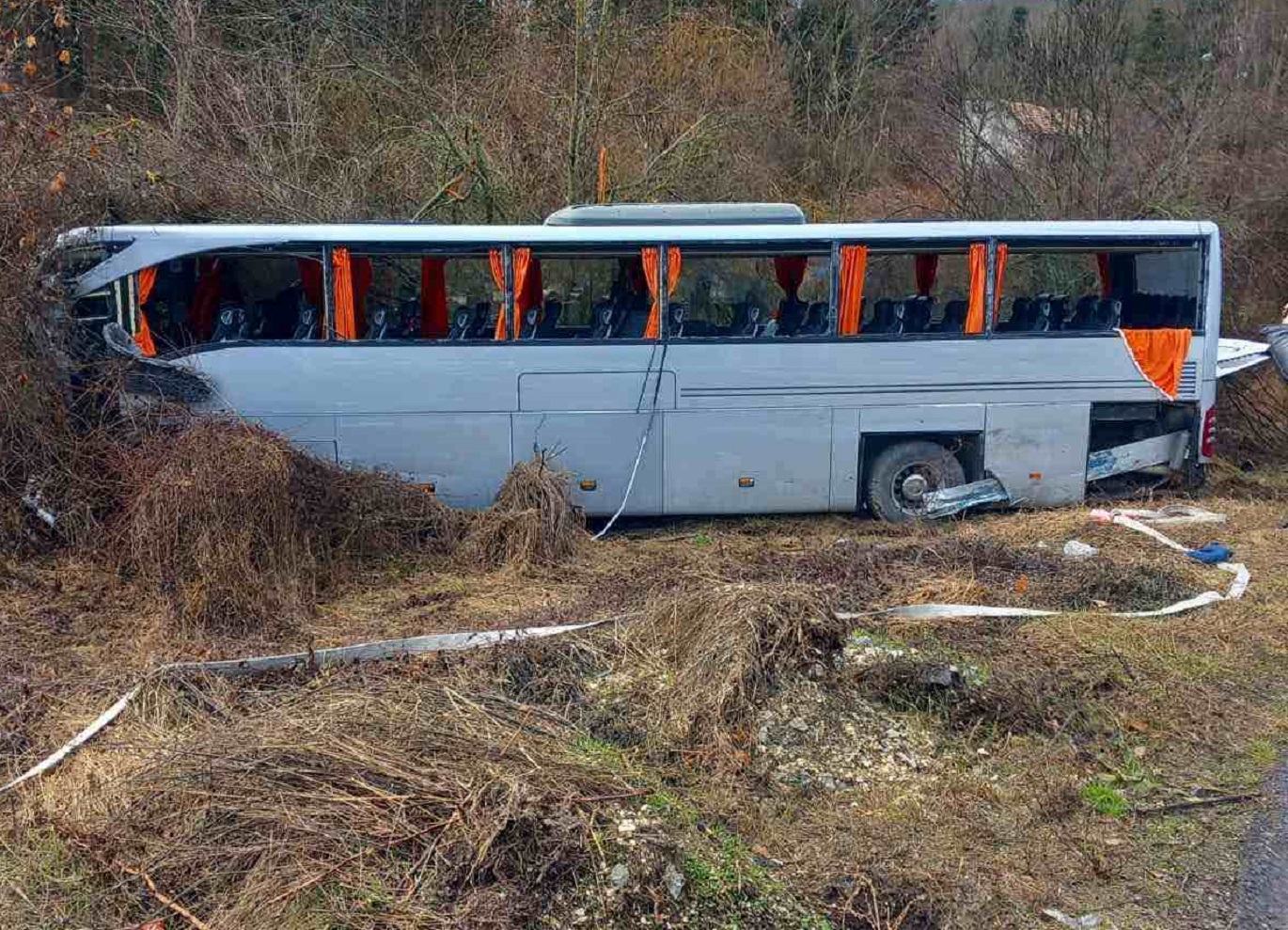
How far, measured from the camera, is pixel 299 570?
8.12 metres

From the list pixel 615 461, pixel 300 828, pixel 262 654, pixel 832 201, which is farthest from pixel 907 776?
pixel 832 201

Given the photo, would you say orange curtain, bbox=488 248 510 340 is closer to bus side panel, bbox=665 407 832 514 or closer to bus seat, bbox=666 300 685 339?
bus seat, bbox=666 300 685 339

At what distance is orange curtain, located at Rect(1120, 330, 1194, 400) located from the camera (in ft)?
35.4

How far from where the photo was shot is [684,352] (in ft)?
34.1

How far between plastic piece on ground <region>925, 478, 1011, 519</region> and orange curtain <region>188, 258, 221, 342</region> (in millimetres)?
5891

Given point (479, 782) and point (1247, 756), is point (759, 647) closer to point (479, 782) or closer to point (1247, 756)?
point (479, 782)

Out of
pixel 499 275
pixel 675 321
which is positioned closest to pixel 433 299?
pixel 499 275

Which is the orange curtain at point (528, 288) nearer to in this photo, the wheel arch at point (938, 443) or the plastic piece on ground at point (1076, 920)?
the wheel arch at point (938, 443)

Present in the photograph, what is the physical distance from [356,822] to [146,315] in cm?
674

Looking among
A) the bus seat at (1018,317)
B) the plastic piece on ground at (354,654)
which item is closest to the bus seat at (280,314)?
the plastic piece on ground at (354,654)

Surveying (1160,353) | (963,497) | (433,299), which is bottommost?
(963,497)

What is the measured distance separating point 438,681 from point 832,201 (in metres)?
16.0

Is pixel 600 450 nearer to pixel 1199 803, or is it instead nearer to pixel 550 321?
pixel 550 321

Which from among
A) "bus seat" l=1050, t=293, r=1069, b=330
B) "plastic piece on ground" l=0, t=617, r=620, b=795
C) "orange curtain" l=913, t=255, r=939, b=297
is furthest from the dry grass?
"orange curtain" l=913, t=255, r=939, b=297
